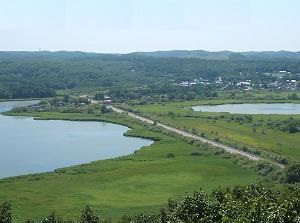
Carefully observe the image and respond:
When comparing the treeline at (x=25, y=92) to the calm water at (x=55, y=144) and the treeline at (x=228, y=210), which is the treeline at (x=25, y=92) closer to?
the calm water at (x=55, y=144)

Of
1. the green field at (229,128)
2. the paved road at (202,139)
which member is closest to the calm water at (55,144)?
the paved road at (202,139)

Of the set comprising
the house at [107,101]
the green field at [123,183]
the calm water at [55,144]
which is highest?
the house at [107,101]

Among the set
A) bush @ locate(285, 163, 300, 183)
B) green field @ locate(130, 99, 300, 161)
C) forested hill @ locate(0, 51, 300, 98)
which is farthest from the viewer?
forested hill @ locate(0, 51, 300, 98)

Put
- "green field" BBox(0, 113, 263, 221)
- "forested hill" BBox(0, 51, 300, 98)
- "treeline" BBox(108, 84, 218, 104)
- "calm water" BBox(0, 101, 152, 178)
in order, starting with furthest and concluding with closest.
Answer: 1. "forested hill" BBox(0, 51, 300, 98)
2. "treeline" BBox(108, 84, 218, 104)
3. "calm water" BBox(0, 101, 152, 178)
4. "green field" BBox(0, 113, 263, 221)

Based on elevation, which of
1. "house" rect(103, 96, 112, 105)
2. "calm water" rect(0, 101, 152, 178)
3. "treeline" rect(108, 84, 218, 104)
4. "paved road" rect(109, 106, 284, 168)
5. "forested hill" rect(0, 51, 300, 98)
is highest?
"forested hill" rect(0, 51, 300, 98)

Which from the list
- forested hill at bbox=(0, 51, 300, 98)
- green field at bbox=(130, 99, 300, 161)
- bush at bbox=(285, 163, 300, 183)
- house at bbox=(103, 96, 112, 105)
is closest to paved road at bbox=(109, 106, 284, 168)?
green field at bbox=(130, 99, 300, 161)

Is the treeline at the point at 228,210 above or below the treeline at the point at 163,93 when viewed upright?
above

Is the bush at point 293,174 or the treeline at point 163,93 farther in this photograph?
the treeline at point 163,93

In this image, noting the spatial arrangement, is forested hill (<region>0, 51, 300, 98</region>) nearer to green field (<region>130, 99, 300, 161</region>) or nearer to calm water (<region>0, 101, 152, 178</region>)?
green field (<region>130, 99, 300, 161</region>)

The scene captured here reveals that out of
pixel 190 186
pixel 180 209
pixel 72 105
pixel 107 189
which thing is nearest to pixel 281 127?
pixel 190 186
